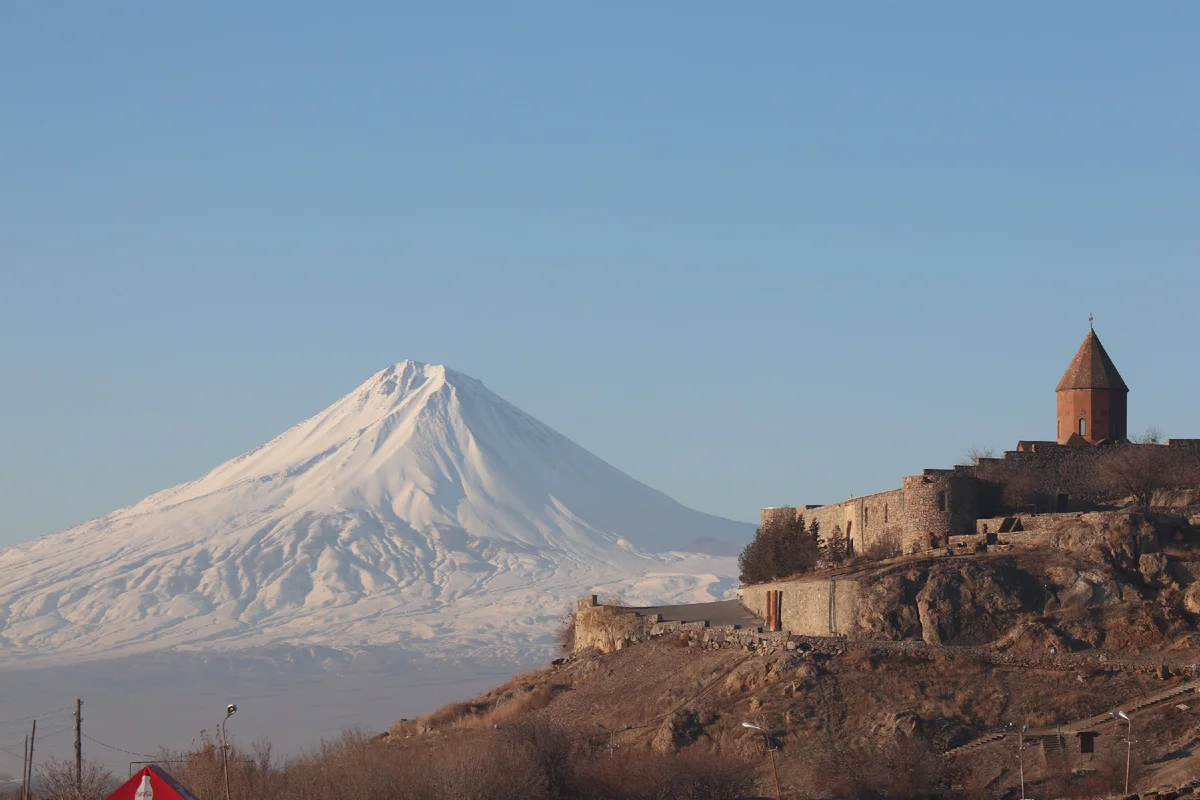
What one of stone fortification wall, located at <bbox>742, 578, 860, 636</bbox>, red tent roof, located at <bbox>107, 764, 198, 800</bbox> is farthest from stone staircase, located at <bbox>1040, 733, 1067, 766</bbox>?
red tent roof, located at <bbox>107, 764, 198, 800</bbox>

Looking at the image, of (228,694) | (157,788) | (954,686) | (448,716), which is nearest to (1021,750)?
(954,686)

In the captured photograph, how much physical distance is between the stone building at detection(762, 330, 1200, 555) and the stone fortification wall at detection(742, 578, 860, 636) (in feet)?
15.2

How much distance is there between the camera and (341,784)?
4394 cm

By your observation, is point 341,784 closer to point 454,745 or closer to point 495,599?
point 454,745

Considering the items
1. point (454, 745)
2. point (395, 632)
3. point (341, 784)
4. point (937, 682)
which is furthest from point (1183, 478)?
point (395, 632)

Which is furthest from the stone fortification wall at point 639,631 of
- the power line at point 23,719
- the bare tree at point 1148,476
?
the power line at point 23,719

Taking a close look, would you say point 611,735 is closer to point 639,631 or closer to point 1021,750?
point 639,631

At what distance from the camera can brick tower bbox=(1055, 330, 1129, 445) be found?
6556cm

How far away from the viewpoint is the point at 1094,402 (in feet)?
215

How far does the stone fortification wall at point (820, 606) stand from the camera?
53844 mm

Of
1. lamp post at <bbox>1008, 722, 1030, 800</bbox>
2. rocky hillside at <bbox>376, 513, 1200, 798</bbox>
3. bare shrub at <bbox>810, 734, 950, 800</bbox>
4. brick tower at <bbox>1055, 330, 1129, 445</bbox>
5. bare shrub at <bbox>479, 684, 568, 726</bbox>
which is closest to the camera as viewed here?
lamp post at <bbox>1008, 722, 1030, 800</bbox>

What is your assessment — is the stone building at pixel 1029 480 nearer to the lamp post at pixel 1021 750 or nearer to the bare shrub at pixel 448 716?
the lamp post at pixel 1021 750

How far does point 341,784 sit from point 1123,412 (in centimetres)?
3263

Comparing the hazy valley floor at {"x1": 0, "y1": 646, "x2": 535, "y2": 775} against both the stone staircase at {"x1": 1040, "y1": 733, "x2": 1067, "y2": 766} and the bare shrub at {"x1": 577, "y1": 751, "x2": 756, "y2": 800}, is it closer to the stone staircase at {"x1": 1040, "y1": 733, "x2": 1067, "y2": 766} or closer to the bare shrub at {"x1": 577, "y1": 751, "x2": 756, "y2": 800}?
the bare shrub at {"x1": 577, "y1": 751, "x2": 756, "y2": 800}
